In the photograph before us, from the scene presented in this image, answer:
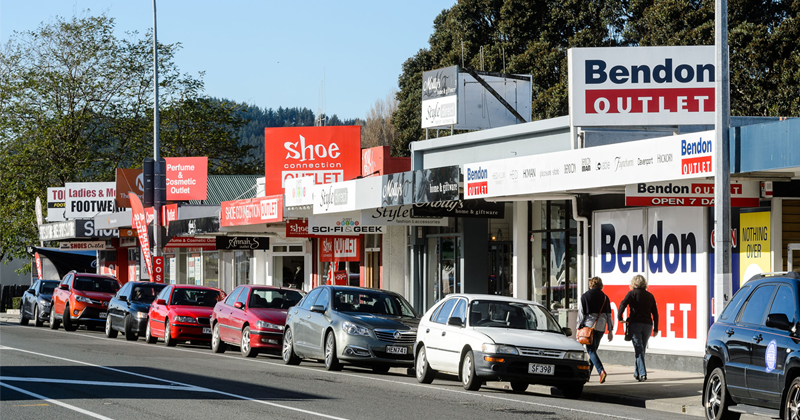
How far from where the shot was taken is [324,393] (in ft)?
46.0

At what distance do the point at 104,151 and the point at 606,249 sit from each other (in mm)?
45868

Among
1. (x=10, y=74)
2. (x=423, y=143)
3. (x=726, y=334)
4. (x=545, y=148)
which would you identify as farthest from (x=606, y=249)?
(x=10, y=74)

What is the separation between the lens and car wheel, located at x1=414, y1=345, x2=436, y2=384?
16062 mm

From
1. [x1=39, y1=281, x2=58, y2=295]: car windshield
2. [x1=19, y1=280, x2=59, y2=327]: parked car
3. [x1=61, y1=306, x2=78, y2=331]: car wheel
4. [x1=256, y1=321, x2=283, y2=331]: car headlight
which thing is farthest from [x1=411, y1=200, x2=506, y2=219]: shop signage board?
[x1=39, y1=281, x2=58, y2=295]: car windshield

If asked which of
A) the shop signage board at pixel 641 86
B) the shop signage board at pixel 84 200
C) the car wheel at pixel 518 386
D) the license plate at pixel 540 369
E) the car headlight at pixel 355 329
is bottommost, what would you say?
the car wheel at pixel 518 386

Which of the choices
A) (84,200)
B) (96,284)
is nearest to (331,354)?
(96,284)

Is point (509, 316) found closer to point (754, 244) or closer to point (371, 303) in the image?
point (371, 303)

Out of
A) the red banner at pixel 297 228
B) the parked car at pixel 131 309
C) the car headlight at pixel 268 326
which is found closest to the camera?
the car headlight at pixel 268 326

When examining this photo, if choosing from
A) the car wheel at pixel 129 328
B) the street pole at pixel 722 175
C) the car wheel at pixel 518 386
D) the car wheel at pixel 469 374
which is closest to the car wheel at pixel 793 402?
the street pole at pixel 722 175

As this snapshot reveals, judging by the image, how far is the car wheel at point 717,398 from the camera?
36.7ft

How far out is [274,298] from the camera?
22500mm

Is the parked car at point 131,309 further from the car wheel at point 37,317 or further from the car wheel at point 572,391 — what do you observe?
the car wheel at point 572,391

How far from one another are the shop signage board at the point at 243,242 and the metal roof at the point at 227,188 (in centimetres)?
1775

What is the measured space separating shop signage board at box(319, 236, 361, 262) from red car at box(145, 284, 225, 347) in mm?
5047
